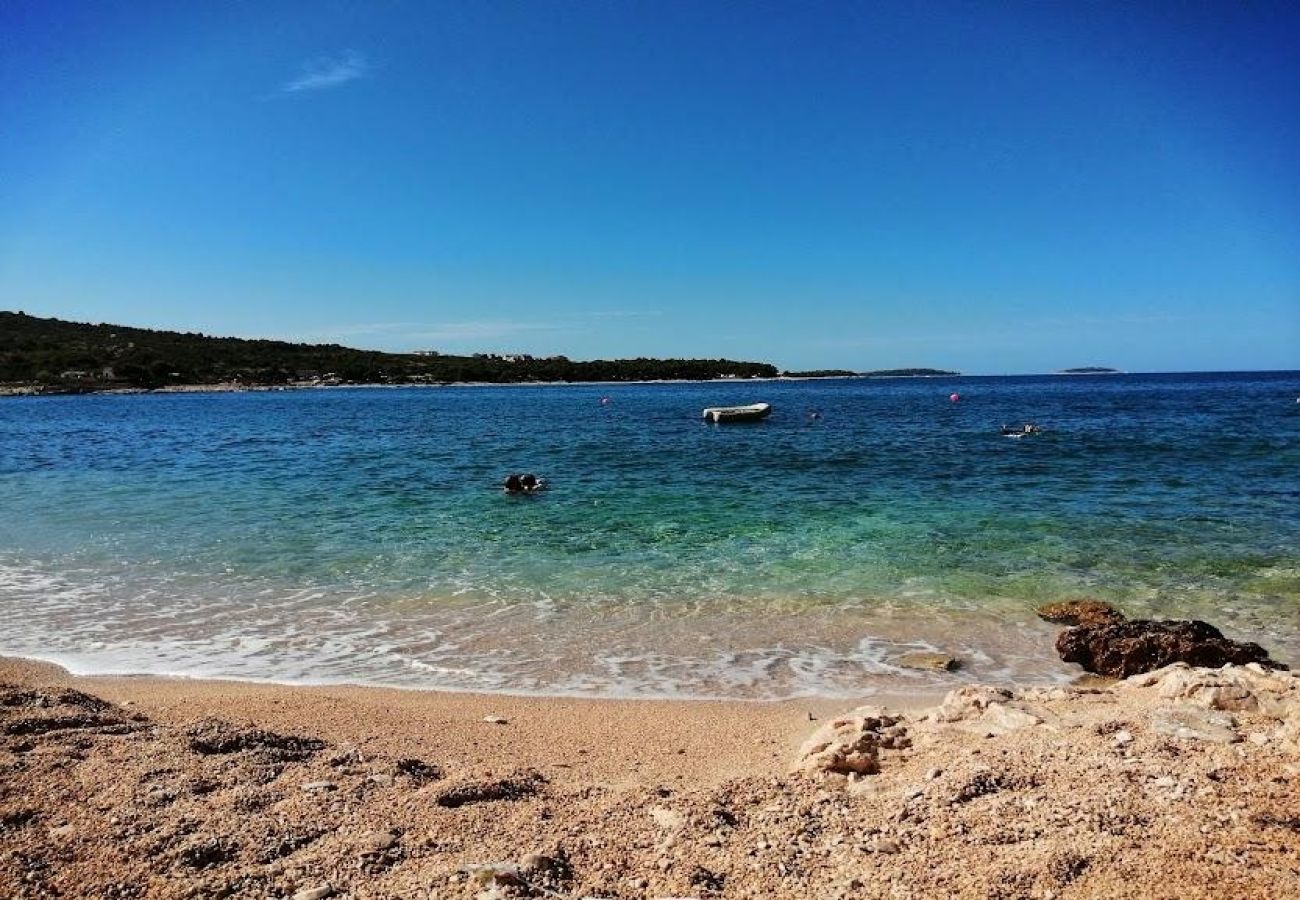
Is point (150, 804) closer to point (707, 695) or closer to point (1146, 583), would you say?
point (707, 695)

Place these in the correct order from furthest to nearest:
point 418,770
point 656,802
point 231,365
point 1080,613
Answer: point 231,365
point 1080,613
point 418,770
point 656,802

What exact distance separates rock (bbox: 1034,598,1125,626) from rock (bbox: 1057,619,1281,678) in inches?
43.8

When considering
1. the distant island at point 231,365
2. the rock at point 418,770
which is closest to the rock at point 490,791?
the rock at point 418,770

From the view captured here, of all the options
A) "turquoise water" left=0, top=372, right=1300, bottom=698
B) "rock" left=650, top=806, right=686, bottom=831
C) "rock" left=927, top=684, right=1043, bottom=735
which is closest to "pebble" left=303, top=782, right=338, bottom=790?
"rock" left=650, top=806, right=686, bottom=831

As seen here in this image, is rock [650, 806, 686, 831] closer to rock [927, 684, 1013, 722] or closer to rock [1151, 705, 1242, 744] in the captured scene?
rock [927, 684, 1013, 722]

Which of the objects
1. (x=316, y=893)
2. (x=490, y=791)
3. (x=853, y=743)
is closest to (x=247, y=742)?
(x=490, y=791)

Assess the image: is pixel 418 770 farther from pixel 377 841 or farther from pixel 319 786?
pixel 377 841

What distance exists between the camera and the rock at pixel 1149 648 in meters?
7.88

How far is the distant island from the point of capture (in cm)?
11212

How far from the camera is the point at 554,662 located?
853 cm

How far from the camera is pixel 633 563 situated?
513 inches

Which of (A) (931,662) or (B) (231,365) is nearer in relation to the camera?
(A) (931,662)

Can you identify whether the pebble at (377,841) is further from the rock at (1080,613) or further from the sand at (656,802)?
the rock at (1080,613)

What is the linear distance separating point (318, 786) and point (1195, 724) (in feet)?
18.6
